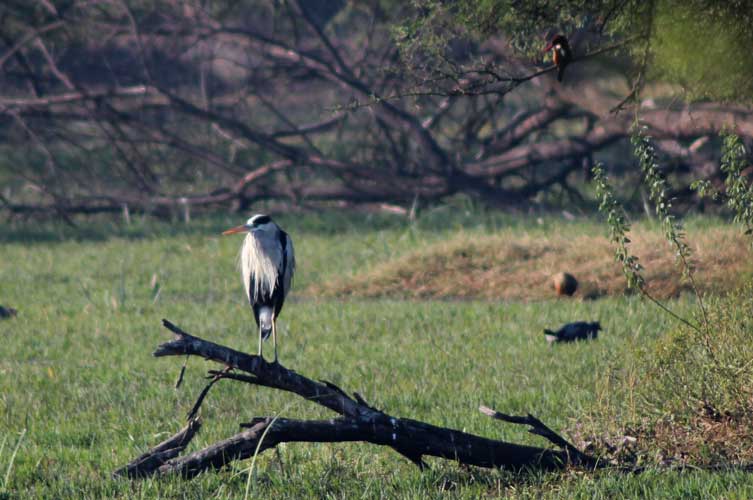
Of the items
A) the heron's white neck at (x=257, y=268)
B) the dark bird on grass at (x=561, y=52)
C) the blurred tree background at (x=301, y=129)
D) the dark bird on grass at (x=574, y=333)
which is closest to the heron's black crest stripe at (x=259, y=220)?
the heron's white neck at (x=257, y=268)

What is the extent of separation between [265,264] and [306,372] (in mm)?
1678

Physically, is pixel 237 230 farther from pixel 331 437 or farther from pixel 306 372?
pixel 306 372

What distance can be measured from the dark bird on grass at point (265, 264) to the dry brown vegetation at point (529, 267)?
4628 millimetres

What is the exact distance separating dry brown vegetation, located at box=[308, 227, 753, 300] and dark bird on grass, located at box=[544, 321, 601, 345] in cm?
173

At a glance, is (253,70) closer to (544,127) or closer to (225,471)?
(544,127)

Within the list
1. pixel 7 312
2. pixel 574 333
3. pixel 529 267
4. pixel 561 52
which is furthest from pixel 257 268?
pixel 529 267

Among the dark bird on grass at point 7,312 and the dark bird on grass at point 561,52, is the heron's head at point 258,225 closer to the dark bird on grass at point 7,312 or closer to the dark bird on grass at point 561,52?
the dark bird on grass at point 561,52

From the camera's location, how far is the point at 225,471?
5309 millimetres

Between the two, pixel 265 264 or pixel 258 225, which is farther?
pixel 258 225

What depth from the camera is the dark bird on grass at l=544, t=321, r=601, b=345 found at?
826 centimetres

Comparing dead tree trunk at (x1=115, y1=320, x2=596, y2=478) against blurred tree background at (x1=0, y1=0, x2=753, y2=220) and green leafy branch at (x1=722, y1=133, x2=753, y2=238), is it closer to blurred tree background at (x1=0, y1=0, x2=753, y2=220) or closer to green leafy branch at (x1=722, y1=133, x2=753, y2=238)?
green leafy branch at (x1=722, y1=133, x2=753, y2=238)

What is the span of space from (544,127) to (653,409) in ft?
39.3

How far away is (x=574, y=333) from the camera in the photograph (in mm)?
8266

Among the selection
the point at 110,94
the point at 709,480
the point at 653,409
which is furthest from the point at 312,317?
the point at 110,94
